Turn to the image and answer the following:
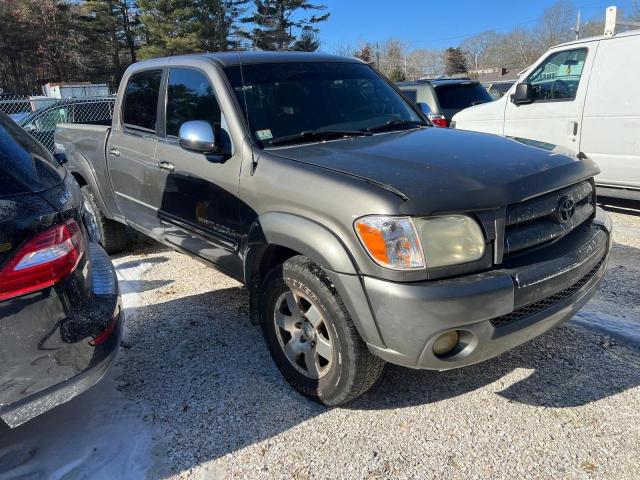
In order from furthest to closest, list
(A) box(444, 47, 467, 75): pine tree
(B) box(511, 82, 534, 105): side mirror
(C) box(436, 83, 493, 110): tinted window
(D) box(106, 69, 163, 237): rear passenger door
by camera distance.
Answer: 1. (A) box(444, 47, 467, 75): pine tree
2. (C) box(436, 83, 493, 110): tinted window
3. (B) box(511, 82, 534, 105): side mirror
4. (D) box(106, 69, 163, 237): rear passenger door

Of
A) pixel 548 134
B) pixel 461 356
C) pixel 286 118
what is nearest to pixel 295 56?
pixel 286 118

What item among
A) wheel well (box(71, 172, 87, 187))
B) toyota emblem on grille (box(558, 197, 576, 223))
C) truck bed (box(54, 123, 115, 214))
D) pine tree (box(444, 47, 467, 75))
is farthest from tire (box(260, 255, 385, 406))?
pine tree (box(444, 47, 467, 75))

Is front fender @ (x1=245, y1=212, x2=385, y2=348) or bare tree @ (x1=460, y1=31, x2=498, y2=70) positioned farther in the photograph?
bare tree @ (x1=460, y1=31, x2=498, y2=70)

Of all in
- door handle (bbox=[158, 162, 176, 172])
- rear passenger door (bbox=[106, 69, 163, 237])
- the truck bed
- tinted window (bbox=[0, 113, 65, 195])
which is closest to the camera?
tinted window (bbox=[0, 113, 65, 195])

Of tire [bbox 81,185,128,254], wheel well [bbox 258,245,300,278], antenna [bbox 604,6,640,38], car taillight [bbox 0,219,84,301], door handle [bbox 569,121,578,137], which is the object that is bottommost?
tire [bbox 81,185,128,254]

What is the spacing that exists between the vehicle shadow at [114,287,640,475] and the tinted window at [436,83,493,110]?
699cm

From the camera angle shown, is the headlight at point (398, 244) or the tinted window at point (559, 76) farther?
the tinted window at point (559, 76)

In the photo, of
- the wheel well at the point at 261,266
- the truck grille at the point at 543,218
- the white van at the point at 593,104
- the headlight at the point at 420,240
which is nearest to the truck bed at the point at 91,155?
the wheel well at the point at 261,266

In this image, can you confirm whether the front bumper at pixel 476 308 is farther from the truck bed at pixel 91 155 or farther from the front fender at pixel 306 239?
the truck bed at pixel 91 155

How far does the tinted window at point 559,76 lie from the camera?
609 cm

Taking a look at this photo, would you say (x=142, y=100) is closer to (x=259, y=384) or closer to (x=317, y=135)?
(x=317, y=135)

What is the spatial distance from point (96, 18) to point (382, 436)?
47976mm

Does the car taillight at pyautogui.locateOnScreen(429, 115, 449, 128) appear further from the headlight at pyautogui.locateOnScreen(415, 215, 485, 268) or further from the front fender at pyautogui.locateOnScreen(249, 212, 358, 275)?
the headlight at pyautogui.locateOnScreen(415, 215, 485, 268)

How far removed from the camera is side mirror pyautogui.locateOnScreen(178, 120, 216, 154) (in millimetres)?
2990
